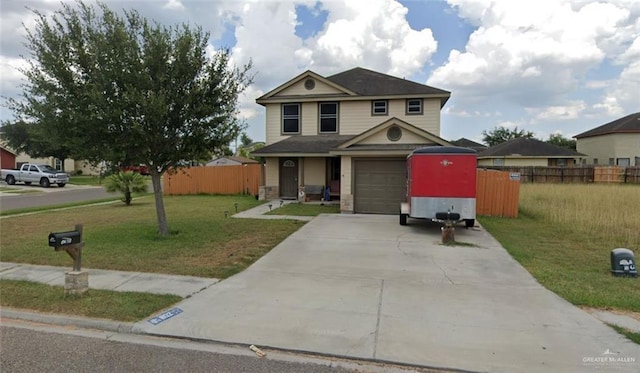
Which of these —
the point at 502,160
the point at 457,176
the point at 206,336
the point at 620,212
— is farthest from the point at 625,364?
the point at 502,160

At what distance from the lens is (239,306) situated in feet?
16.0

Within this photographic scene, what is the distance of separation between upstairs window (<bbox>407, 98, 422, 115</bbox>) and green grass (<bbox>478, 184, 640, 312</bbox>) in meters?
6.45

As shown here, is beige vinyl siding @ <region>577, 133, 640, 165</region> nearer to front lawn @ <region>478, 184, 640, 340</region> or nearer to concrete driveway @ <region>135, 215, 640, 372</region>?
front lawn @ <region>478, 184, 640, 340</region>

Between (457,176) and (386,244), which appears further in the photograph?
(457,176)

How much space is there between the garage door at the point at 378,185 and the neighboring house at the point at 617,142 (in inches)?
1282

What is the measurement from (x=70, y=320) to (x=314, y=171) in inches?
584

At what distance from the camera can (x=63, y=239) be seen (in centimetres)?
484

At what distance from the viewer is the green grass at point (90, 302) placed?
4551mm

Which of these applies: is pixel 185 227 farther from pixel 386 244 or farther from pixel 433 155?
pixel 433 155

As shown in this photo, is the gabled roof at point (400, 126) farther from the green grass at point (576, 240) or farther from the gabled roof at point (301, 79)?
the gabled roof at point (301, 79)

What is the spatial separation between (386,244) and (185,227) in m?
6.02

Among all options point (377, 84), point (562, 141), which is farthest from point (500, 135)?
point (377, 84)

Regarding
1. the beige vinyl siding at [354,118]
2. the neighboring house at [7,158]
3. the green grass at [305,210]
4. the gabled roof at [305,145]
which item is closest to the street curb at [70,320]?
the green grass at [305,210]

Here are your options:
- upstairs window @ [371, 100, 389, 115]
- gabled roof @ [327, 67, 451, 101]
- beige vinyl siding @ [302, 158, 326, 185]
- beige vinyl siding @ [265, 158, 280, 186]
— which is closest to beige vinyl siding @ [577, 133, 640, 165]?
gabled roof @ [327, 67, 451, 101]
